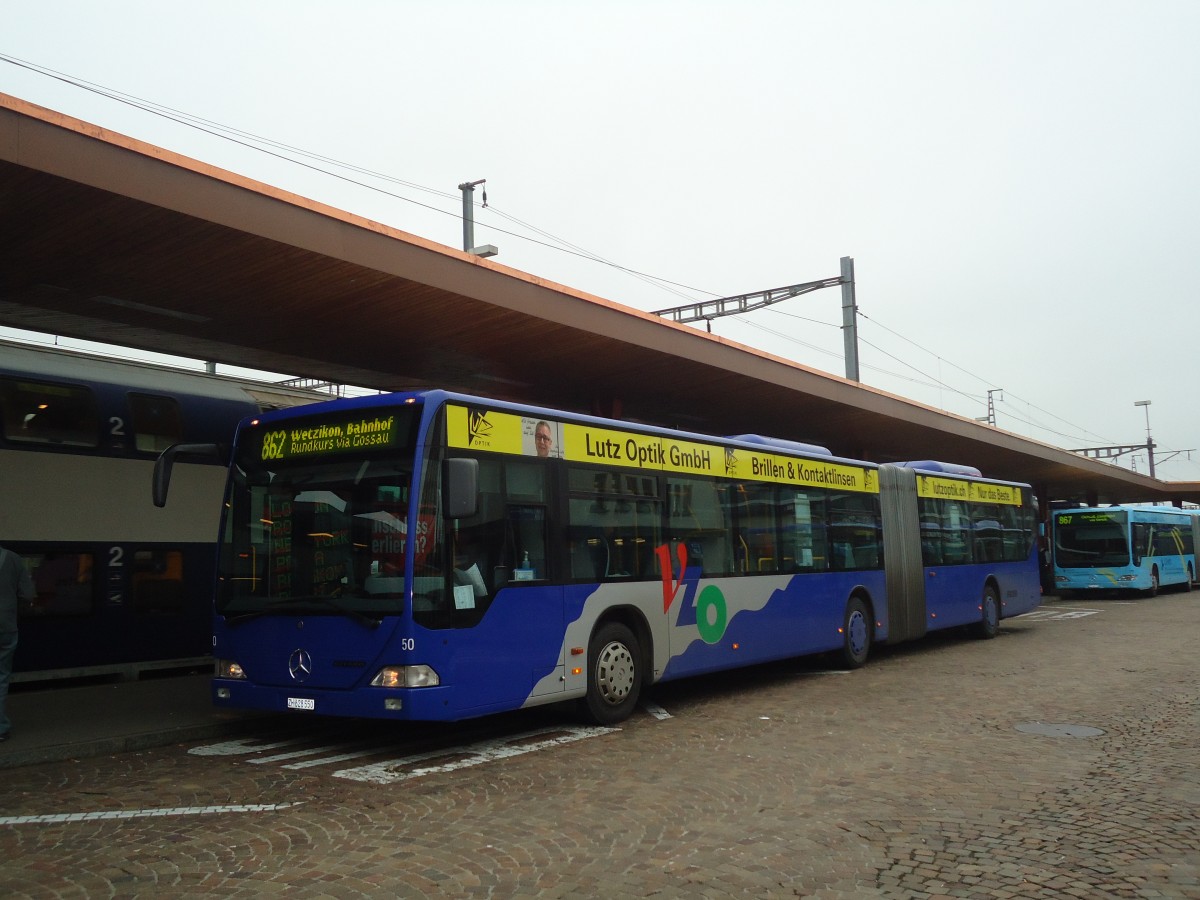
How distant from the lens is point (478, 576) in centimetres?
862

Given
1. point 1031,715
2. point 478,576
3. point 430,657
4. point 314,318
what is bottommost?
point 1031,715

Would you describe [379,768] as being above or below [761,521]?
below

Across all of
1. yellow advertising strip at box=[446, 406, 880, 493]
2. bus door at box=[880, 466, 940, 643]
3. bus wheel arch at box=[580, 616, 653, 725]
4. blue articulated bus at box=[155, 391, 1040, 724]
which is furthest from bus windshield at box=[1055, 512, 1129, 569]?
bus wheel arch at box=[580, 616, 653, 725]

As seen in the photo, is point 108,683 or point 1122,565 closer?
point 108,683

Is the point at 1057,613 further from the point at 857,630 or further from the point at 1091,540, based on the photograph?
the point at 857,630

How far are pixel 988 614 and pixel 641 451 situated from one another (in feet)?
38.0

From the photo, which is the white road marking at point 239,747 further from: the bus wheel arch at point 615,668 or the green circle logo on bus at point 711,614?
the green circle logo on bus at point 711,614

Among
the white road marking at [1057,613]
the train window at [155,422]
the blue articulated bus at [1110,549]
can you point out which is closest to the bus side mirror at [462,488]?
the train window at [155,422]

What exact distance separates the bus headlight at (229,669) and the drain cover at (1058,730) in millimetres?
7072

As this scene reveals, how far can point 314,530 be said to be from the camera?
866cm

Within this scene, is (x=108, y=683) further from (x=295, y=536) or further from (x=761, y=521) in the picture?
(x=761, y=521)

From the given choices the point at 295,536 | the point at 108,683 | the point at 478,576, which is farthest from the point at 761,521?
the point at 108,683

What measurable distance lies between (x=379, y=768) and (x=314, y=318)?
6.95 metres

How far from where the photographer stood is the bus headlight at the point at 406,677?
26.4 feet
